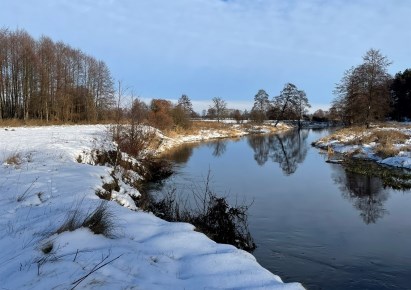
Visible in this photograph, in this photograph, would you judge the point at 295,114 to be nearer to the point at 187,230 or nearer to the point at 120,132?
the point at 120,132

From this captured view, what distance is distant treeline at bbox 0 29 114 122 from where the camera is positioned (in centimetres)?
→ 4103

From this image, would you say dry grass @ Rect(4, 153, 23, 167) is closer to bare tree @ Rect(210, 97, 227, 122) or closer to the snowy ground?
the snowy ground

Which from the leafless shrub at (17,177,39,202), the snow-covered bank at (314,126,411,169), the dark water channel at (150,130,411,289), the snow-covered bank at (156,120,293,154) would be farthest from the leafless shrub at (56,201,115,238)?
the snow-covered bank at (156,120,293,154)

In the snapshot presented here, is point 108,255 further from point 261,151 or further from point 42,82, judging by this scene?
point 42,82

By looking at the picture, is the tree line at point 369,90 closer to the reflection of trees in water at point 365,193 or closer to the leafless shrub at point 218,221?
the reflection of trees in water at point 365,193

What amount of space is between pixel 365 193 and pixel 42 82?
38.9 m

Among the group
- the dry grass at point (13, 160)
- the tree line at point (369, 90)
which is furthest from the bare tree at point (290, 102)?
the dry grass at point (13, 160)

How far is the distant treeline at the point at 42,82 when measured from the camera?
4103 centimetres

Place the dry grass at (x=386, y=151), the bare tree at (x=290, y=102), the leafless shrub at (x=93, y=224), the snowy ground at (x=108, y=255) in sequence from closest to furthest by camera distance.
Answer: the snowy ground at (x=108, y=255), the leafless shrub at (x=93, y=224), the dry grass at (x=386, y=151), the bare tree at (x=290, y=102)

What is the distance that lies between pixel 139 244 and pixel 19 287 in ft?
5.32

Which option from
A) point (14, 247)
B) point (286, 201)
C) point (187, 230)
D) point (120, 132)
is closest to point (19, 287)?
point (14, 247)

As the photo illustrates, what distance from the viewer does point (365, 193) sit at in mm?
12875

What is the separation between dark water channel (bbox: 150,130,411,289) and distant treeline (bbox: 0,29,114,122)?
25.9m

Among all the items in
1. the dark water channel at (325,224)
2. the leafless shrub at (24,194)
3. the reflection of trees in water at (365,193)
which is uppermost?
the leafless shrub at (24,194)
